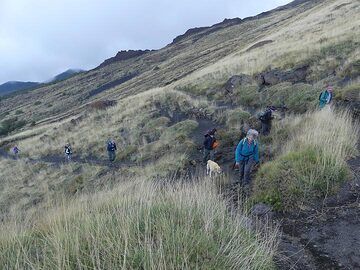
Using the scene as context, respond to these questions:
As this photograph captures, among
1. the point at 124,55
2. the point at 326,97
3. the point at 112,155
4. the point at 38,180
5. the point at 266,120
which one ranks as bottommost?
the point at 38,180

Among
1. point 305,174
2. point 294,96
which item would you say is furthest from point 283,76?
point 305,174

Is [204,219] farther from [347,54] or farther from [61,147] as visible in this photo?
[61,147]

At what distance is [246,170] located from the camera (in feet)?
31.5

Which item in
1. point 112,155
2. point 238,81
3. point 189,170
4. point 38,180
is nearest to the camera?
point 189,170

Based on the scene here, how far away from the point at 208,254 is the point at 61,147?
30811 millimetres

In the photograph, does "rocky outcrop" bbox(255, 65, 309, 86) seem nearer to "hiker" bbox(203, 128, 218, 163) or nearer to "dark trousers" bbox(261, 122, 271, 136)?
"dark trousers" bbox(261, 122, 271, 136)

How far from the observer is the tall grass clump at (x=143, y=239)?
377cm

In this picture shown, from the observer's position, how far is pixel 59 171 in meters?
25.1

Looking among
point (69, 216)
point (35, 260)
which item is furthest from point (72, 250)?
point (69, 216)

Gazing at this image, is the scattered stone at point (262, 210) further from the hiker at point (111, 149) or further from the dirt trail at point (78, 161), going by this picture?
the hiker at point (111, 149)

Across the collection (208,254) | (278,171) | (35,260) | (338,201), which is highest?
(35,260)

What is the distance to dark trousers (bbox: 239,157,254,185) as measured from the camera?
9.45 m

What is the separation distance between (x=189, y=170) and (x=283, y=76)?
11295mm

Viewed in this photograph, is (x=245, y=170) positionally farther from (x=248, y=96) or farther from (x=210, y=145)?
(x=248, y=96)
